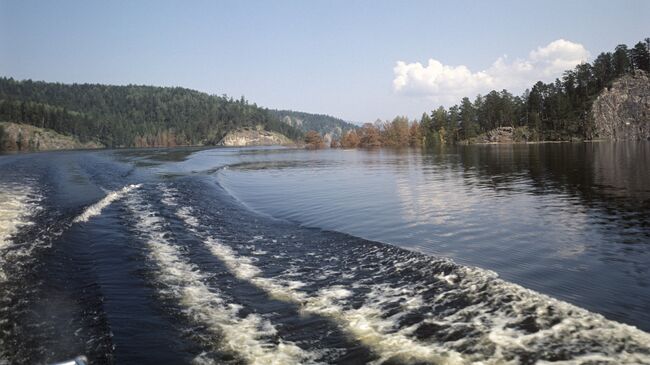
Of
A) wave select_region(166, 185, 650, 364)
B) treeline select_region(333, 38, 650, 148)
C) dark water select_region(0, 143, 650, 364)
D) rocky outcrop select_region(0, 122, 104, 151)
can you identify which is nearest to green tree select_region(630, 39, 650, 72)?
treeline select_region(333, 38, 650, 148)

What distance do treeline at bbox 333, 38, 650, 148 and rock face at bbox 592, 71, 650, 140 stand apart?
4.19 metres

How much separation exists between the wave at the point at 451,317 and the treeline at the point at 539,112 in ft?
566

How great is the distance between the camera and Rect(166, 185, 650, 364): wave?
7.08 metres

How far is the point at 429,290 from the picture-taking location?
33.9 feet

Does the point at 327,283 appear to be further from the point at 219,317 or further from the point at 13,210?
the point at 13,210

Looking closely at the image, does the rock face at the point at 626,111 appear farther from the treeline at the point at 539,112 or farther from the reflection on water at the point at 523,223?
the reflection on water at the point at 523,223

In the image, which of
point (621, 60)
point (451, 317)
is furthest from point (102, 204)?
point (621, 60)

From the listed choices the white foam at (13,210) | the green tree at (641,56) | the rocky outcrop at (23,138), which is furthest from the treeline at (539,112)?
the white foam at (13,210)

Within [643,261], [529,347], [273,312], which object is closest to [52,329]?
[273,312]

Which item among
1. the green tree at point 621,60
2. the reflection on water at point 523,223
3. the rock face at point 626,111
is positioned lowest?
the reflection on water at point 523,223

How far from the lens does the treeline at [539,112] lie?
16938 centimetres

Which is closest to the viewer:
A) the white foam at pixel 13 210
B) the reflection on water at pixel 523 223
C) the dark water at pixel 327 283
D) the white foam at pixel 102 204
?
the dark water at pixel 327 283

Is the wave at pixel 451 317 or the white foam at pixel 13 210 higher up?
the white foam at pixel 13 210

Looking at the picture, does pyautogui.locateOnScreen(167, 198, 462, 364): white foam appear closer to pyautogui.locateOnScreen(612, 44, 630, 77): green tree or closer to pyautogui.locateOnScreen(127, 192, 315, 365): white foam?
pyautogui.locateOnScreen(127, 192, 315, 365): white foam
